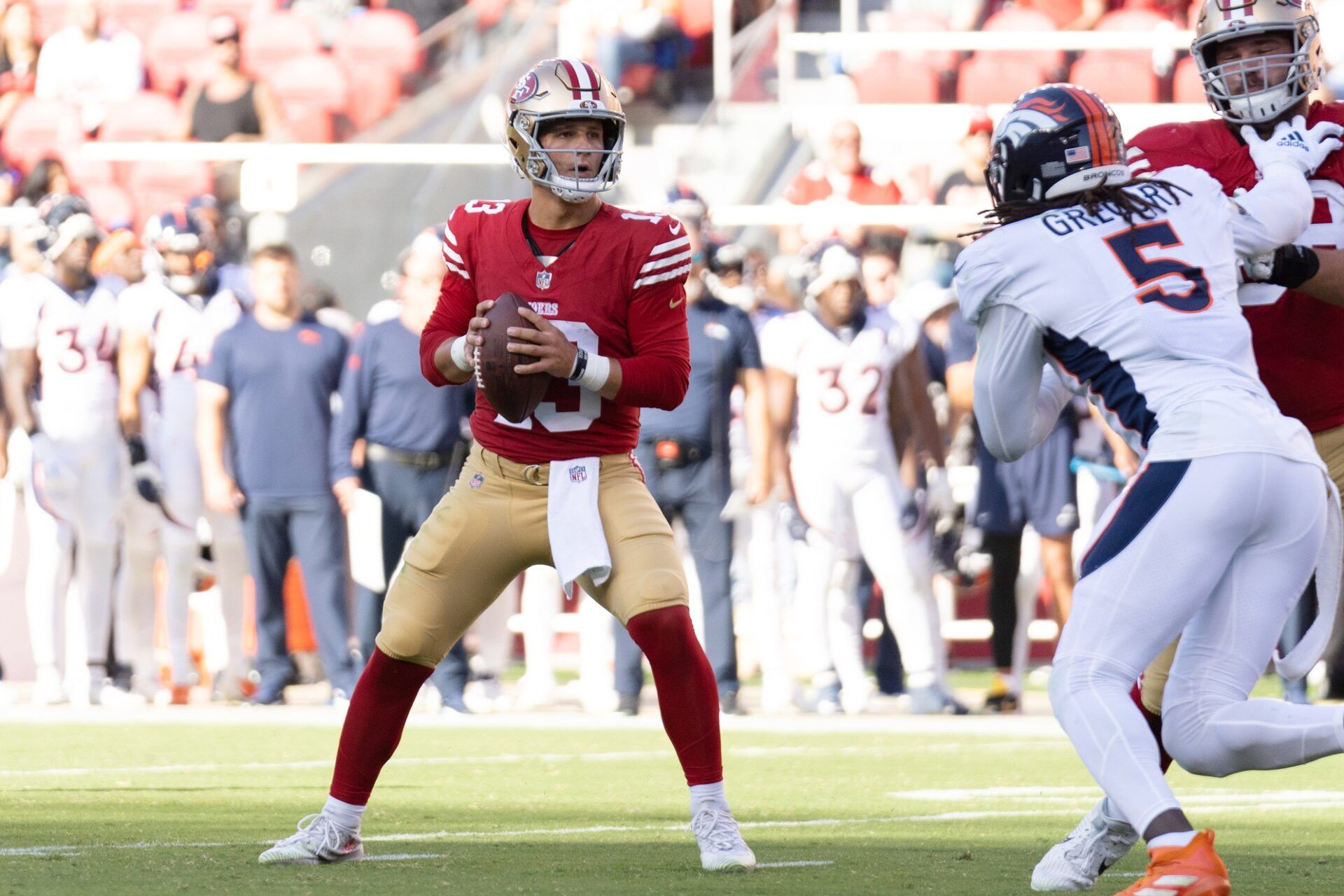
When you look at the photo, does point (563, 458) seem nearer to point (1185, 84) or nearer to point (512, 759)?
point (512, 759)

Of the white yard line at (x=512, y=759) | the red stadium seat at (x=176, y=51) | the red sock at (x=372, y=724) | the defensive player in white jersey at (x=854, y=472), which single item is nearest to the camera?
the red sock at (x=372, y=724)

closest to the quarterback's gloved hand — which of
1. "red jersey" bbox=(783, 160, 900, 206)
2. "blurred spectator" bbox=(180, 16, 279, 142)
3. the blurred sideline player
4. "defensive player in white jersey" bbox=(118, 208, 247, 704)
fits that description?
the blurred sideline player

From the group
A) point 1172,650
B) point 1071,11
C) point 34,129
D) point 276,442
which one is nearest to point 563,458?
point 1172,650

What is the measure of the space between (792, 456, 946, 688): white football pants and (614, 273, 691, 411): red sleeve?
4.92 meters

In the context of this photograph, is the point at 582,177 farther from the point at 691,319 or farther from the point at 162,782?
the point at 691,319

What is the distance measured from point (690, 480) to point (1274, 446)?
19.3ft

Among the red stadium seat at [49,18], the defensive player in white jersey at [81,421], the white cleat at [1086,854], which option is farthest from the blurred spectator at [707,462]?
the red stadium seat at [49,18]

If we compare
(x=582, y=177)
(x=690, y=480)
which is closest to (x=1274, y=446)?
(x=582, y=177)

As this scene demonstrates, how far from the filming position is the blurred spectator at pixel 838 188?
1172 centimetres

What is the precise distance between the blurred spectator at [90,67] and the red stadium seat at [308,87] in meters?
1.38

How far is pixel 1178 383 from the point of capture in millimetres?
4109

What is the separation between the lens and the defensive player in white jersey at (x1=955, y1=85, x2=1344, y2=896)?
4000 millimetres

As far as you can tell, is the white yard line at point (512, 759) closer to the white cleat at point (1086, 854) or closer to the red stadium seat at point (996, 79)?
the white cleat at point (1086, 854)

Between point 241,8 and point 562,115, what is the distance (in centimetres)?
1081
